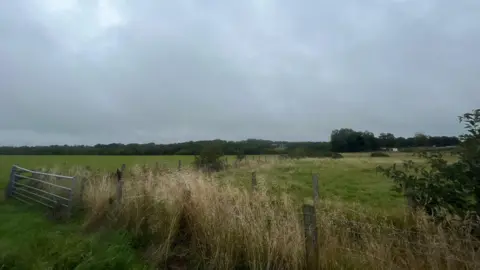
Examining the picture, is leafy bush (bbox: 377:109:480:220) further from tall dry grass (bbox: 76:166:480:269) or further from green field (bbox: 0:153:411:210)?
green field (bbox: 0:153:411:210)

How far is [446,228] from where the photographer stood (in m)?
3.76

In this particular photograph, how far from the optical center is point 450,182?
13.3 ft

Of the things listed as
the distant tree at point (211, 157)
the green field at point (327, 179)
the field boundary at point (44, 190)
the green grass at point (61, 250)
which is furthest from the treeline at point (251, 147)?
the green grass at point (61, 250)

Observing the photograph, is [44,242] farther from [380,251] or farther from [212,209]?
[380,251]

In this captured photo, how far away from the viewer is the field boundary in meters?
8.78

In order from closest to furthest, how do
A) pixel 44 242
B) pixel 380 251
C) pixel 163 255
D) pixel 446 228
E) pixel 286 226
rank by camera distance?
pixel 380 251 < pixel 446 228 < pixel 286 226 < pixel 163 255 < pixel 44 242

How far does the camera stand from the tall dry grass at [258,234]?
3.42 meters

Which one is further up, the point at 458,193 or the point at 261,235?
the point at 458,193

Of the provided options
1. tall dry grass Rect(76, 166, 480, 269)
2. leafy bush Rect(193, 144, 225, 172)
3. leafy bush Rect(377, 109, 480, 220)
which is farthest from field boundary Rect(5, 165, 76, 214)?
leafy bush Rect(193, 144, 225, 172)

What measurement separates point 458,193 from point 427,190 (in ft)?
1.20

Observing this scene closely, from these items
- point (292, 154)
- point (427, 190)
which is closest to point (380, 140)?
point (292, 154)

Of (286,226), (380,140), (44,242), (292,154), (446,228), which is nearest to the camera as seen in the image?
(446,228)

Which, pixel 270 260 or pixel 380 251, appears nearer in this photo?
pixel 380 251

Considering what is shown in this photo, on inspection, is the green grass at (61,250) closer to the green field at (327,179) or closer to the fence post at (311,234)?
the fence post at (311,234)
